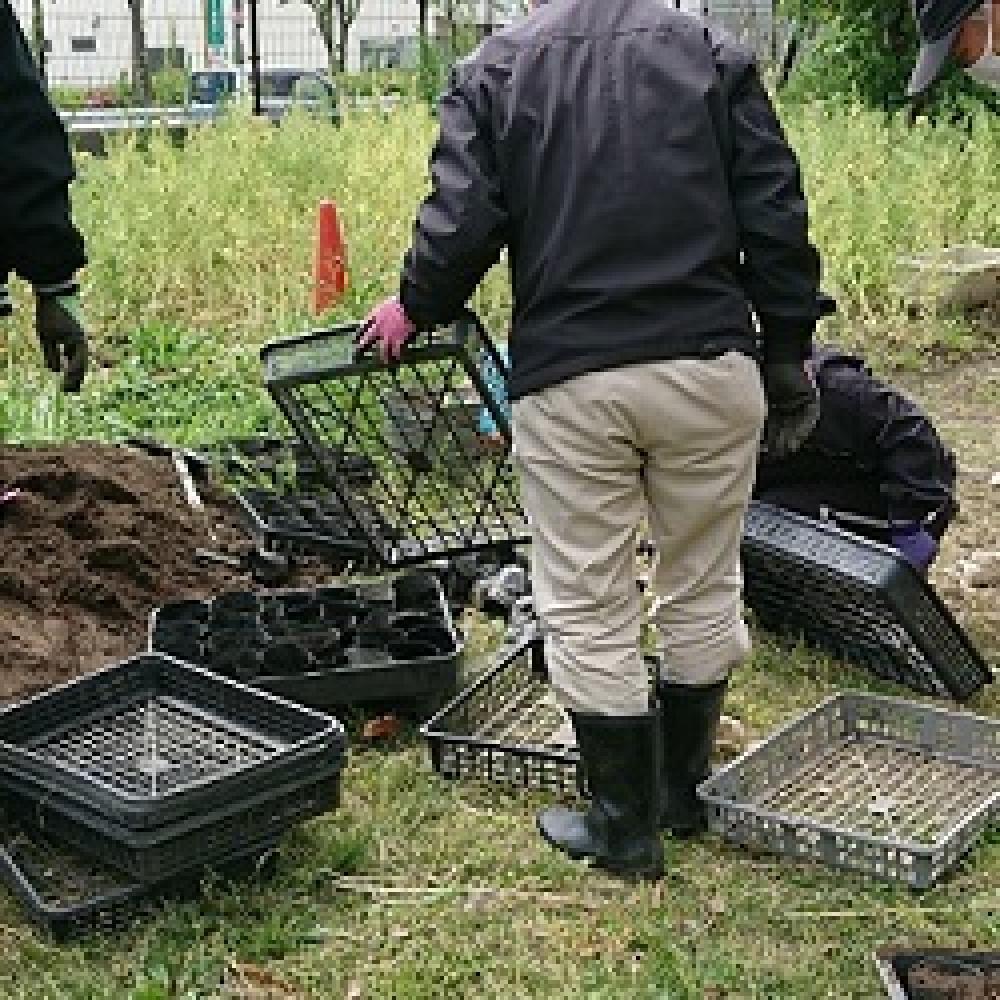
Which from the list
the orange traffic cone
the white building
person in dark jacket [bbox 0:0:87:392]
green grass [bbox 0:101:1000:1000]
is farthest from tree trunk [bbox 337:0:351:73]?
person in dark jacket [bbox 0:0:87:392]

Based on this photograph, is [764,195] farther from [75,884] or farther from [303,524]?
[303,524]

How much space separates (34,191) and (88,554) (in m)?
1.12

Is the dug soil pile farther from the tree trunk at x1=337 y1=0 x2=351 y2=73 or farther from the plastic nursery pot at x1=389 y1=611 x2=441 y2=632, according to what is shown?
the tree trunk at x1=337 y1=0 x2=351 y2=73

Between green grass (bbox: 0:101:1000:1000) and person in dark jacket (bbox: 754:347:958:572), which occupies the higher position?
person in dark jacket (bbox: 754:347:958:572)

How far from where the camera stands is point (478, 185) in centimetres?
354

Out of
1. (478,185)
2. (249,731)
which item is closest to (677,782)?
(249,731)

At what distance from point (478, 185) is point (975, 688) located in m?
2.09

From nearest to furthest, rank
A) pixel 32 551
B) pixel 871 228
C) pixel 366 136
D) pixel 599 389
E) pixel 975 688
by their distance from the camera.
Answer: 1. pixel 599 389
2. pixel 975 688
3. pixel 32 551
4. pixel 871 228
5. pixel 366 136

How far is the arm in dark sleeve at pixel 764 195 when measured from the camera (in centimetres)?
355

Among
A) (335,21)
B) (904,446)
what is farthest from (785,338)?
(335,21)

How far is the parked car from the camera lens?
1267 centimetres

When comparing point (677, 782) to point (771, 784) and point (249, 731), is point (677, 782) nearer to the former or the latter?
point (771, 784)

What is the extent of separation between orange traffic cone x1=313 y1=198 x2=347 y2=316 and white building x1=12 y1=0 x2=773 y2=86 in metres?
8.89

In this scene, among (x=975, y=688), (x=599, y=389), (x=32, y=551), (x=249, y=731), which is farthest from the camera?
(x=32, y=551)
